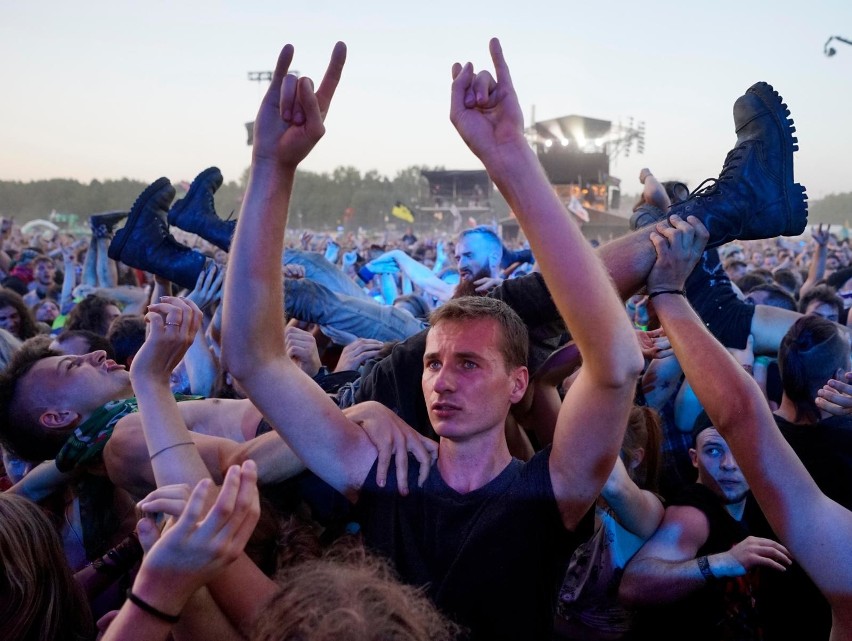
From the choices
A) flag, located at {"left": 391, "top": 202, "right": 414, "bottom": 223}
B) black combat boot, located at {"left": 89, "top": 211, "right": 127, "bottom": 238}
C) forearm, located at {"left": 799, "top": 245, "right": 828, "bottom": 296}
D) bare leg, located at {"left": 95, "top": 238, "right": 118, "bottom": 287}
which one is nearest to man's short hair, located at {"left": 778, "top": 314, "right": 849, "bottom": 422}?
forearm, located at {"left": 799, "top": 245, "right": 828, "bottom": 296}

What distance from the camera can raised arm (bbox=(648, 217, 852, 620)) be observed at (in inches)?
61.4

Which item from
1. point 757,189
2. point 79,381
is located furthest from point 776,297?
point 79,381

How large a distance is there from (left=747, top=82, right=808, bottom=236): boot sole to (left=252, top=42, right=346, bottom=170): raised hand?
1.47 m

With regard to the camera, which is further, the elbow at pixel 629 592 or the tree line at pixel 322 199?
the tree line at pixel 322 199

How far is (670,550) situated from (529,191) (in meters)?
1.33

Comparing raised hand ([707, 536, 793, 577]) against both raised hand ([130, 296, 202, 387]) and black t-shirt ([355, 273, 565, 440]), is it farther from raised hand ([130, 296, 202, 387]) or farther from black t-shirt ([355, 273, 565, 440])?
raised hand ([130, 296, 202, 387])

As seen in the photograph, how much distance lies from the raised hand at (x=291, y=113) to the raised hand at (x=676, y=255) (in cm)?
94

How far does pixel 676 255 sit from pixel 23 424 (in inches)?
88.5

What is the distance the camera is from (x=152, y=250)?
3.53 m

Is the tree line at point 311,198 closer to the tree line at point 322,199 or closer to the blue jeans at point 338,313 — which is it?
the tree line at point 322,199

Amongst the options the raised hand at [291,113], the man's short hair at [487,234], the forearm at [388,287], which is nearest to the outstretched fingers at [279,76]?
the raised hand at [291,113]

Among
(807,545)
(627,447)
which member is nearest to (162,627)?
(807,545)

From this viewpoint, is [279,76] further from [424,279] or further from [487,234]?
[424,279]

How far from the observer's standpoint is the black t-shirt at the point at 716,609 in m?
2.08
